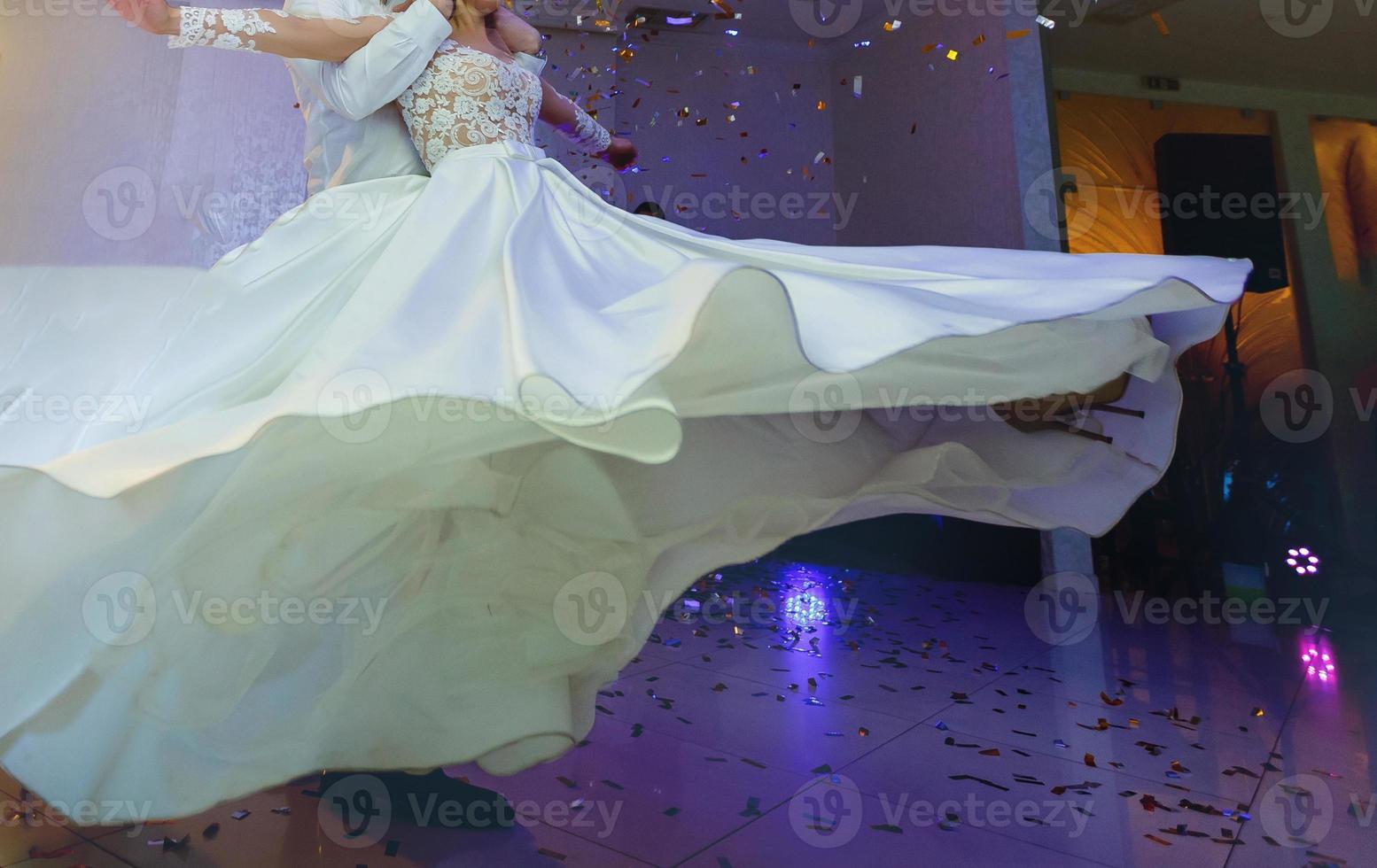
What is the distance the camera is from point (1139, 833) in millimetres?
1521

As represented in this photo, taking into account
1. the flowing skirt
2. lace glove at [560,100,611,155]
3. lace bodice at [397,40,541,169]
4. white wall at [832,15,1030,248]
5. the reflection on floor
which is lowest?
the reflection on floor

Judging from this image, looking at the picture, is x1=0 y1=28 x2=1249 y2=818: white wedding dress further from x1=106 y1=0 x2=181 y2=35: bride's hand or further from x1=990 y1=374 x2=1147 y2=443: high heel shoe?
x1=106 y1=0 x2=181 y2=35: bride's hand

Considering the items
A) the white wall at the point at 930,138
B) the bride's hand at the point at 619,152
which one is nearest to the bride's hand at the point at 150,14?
the bride's hand at the point at 619,152

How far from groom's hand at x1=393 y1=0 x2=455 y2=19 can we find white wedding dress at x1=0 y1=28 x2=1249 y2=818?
11.8 inches

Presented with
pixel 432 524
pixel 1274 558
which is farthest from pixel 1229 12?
pixel 432 524

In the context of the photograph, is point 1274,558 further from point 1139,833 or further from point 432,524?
point 432,524

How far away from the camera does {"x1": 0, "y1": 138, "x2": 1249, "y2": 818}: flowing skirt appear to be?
0.94m

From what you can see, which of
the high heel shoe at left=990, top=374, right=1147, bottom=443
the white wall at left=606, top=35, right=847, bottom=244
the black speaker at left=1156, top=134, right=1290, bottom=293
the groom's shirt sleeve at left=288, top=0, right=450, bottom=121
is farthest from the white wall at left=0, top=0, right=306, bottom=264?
the black speaker at left=1156, top=134, right=1290, bottom=293

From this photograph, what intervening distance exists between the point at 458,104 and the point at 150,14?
1.61 feet

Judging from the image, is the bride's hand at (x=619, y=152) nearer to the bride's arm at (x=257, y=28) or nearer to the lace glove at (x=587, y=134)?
the lace glove at (x=587, y=134)

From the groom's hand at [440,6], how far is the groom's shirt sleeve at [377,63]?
31 mm

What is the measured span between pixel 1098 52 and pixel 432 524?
3939 millimetres

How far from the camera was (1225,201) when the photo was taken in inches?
148

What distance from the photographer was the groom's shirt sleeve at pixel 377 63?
1.55m
